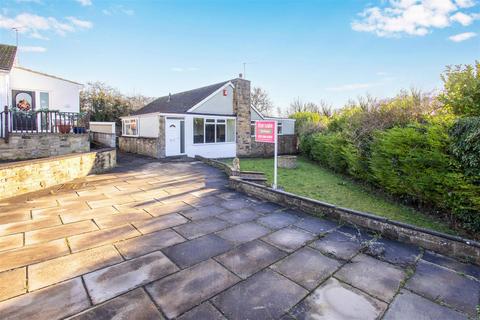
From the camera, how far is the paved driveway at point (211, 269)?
2293 millimetres

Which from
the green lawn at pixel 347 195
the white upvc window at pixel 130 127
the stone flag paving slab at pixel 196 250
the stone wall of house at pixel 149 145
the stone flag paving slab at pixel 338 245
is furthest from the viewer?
the white upvc window at pixel 130 127

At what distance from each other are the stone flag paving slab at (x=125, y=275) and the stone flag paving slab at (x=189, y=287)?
0.18m

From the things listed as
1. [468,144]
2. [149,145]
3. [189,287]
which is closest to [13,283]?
[189,287]

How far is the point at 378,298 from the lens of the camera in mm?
2482

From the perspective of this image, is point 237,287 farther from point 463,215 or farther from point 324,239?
point 463,215

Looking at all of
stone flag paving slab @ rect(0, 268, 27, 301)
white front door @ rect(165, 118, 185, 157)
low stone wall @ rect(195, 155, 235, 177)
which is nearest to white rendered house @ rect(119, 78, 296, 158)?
white front door @ rect(165, 118, 185, 157)

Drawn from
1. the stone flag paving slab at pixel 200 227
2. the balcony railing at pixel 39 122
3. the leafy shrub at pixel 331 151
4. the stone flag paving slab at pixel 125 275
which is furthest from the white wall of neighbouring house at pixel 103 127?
the stone flag paving slab at pixel 125 275

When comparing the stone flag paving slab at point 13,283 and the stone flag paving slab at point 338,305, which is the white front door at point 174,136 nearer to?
the stone flag paving slab at point 13,283

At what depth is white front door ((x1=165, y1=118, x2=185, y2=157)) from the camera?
13.8m

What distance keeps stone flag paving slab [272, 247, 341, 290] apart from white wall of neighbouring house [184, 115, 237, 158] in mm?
12131

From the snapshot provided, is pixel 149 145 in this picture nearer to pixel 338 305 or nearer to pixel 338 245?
pixel 338 245

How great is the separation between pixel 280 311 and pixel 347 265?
1.30 m

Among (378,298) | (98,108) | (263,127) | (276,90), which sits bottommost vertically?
(378,298)

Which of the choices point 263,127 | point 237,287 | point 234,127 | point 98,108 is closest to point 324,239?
point 237,287
